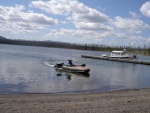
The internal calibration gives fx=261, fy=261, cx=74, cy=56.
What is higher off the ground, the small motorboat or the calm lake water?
the small motorboat

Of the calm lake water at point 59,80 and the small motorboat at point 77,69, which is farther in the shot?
the small motorboat at point 77,69

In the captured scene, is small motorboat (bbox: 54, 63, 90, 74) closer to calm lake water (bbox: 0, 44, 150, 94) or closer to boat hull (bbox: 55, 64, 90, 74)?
boat hull (bbox: 55, 64, 90, 74)

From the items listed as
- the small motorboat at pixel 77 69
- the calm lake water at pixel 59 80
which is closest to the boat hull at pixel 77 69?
the small motorboat at pixel 77 69

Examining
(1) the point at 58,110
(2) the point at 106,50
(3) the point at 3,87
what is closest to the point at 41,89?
(3) the point at 3,87

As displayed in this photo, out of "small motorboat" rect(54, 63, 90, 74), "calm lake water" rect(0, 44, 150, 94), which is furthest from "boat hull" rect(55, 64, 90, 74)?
"calm lake water" rect(0, 44, 150, 94)

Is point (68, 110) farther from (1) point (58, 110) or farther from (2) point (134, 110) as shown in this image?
(2) point (134, 110)

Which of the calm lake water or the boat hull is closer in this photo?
the calm lake water

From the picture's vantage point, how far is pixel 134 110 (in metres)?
11.6

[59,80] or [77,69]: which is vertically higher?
[77,69]

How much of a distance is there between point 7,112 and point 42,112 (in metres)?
1.42

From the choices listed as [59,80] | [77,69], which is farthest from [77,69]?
[59,80]

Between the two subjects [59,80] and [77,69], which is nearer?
[59,80]

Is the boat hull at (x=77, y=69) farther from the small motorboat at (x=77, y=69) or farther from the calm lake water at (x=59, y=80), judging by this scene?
the calm lake water at (x=59, y=80)

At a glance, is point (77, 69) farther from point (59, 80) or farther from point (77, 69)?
point (59, 80)
